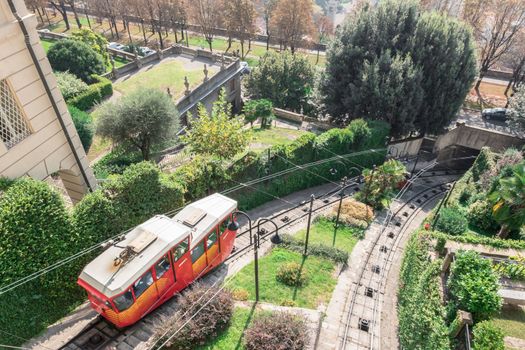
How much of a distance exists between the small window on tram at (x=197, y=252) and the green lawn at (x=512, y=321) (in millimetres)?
12675

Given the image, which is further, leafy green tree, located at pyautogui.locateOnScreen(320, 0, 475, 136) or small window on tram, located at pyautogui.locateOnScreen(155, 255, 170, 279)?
leafy green tree, located at pyautogui.locateOnScreen(320, 0, 475, 136)

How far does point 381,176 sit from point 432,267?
13.4 meters

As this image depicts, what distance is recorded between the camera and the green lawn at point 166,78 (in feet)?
136

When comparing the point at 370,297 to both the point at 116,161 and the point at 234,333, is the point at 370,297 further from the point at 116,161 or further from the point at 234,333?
the point at 116,161

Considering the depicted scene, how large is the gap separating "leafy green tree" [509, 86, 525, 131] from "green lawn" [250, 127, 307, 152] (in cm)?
2136

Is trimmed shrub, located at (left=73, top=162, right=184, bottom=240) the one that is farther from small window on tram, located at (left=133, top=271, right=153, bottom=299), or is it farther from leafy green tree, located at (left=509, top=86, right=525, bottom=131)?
leafy green tree, located at (left=509, top=86, right=525, bottom=131)

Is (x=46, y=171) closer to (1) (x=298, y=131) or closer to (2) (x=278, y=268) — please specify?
(2) (x=278, y=268)

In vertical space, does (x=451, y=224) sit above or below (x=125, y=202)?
below

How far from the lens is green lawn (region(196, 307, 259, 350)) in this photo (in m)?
13.9

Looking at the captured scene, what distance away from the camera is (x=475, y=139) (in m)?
37.2

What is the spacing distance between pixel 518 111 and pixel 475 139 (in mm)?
4597

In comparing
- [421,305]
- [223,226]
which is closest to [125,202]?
[223,226]

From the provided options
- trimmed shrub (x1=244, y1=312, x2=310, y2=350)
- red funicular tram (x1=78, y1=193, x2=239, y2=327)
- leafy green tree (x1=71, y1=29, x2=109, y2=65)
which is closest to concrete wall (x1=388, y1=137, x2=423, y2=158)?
red funicular tram (x1=78, y1=193, x2=239, y2=327)

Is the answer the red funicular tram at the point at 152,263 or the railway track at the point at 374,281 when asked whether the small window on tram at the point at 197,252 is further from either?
the railway track at the point at 374,281
